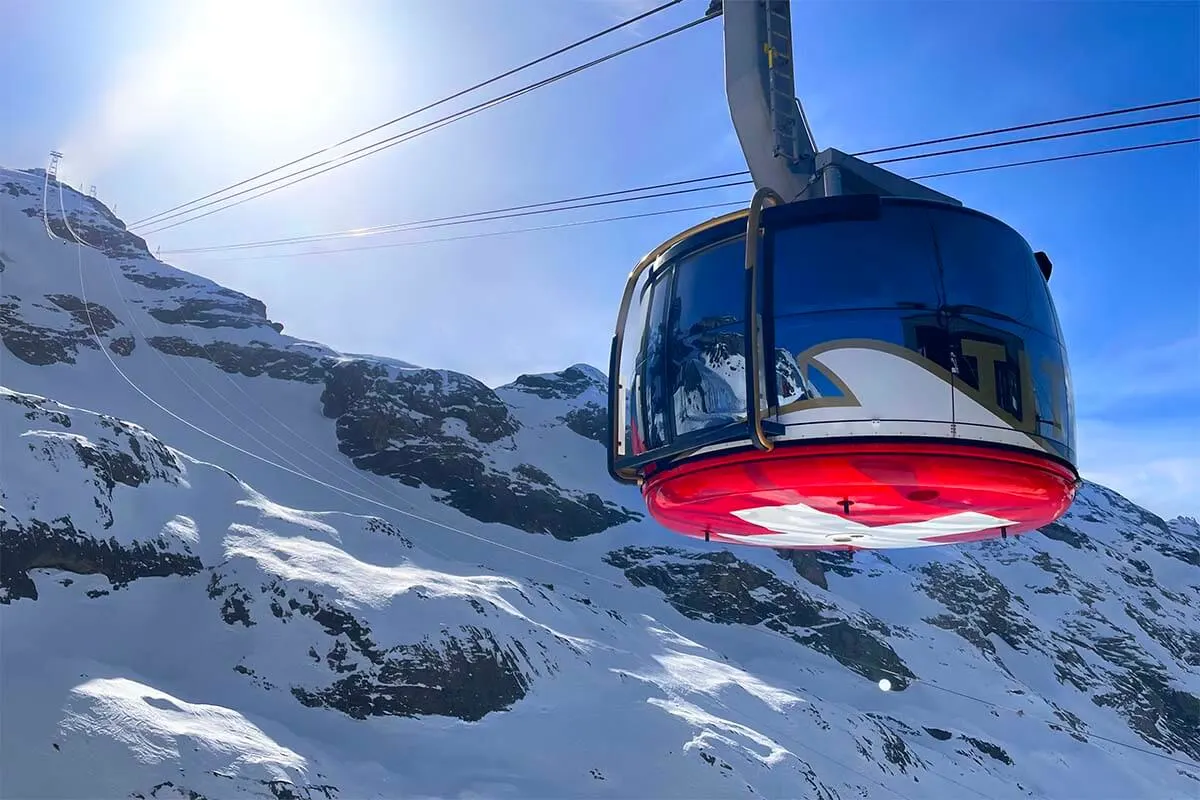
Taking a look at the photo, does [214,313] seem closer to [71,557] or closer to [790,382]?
[71,557]

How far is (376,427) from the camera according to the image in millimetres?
86938

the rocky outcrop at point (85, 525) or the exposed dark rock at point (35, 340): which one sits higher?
the exposed dark rock at point (35, 340)

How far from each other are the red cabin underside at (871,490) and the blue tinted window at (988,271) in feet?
2.88

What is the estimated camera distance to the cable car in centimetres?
482

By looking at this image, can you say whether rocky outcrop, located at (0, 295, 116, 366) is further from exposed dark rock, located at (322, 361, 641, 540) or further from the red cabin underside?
the red cabin underside

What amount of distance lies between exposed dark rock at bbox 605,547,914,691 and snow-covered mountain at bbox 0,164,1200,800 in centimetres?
33

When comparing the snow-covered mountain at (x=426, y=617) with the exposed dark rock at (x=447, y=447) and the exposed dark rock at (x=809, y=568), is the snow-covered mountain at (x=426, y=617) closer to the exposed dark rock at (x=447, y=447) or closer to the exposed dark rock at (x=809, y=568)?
Answer: the exposed dark rock at (x=447, y=447)

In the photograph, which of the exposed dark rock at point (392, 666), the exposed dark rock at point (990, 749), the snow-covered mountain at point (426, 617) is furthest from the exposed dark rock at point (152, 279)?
the exposed dark rock at point (990, 749)

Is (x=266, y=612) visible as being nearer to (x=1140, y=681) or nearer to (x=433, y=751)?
(x=433, y=751)

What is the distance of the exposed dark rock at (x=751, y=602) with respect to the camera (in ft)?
238

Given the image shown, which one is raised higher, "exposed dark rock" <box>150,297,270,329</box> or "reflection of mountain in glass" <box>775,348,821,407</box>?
"exposed dark rock" <box>150,297,270,329</box>

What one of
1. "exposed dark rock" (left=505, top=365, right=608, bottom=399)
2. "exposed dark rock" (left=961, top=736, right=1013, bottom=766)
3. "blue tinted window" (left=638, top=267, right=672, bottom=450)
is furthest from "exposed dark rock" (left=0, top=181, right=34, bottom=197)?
→ "blue tinted window" (left=638, top=267, right=672, bottom=450)

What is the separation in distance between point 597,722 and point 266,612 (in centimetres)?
1751

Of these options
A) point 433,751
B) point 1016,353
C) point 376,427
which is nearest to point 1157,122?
point 1016,353
